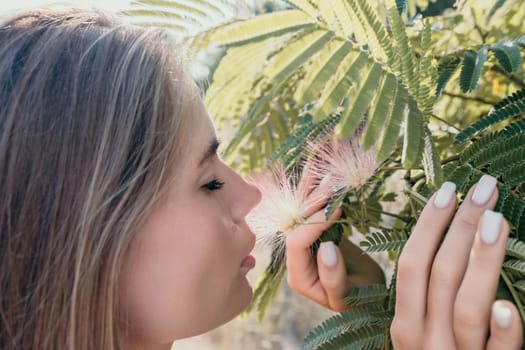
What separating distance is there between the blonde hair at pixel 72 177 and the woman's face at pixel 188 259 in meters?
0.03

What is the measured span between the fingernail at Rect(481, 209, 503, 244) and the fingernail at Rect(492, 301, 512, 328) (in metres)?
0.07

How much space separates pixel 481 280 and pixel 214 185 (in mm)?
437

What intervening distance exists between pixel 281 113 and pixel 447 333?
58 cm

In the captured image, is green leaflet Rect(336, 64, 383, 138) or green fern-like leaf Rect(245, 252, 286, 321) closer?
green leaflet Rect(336, 64, 383, 138)

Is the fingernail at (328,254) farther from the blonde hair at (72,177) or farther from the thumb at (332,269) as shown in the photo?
the blonde hair at (72,177)

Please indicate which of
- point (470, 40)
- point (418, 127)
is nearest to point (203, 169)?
point (418, 127)

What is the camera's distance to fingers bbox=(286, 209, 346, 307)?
1.09m

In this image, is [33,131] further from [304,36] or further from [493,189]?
[493,189]

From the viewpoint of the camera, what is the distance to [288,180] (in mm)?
1120

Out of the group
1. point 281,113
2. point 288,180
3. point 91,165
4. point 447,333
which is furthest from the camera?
point 281,113

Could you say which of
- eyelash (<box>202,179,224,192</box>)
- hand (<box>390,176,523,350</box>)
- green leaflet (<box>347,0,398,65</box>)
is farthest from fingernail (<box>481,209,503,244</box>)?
eyelash (<box>202,179,224,192</box>)

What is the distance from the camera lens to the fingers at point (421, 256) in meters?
0.87

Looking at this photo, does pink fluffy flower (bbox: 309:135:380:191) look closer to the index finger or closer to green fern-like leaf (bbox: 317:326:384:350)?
the index finger

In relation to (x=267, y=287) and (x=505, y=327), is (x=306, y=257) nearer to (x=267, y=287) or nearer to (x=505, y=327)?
(x=267, y=287)
